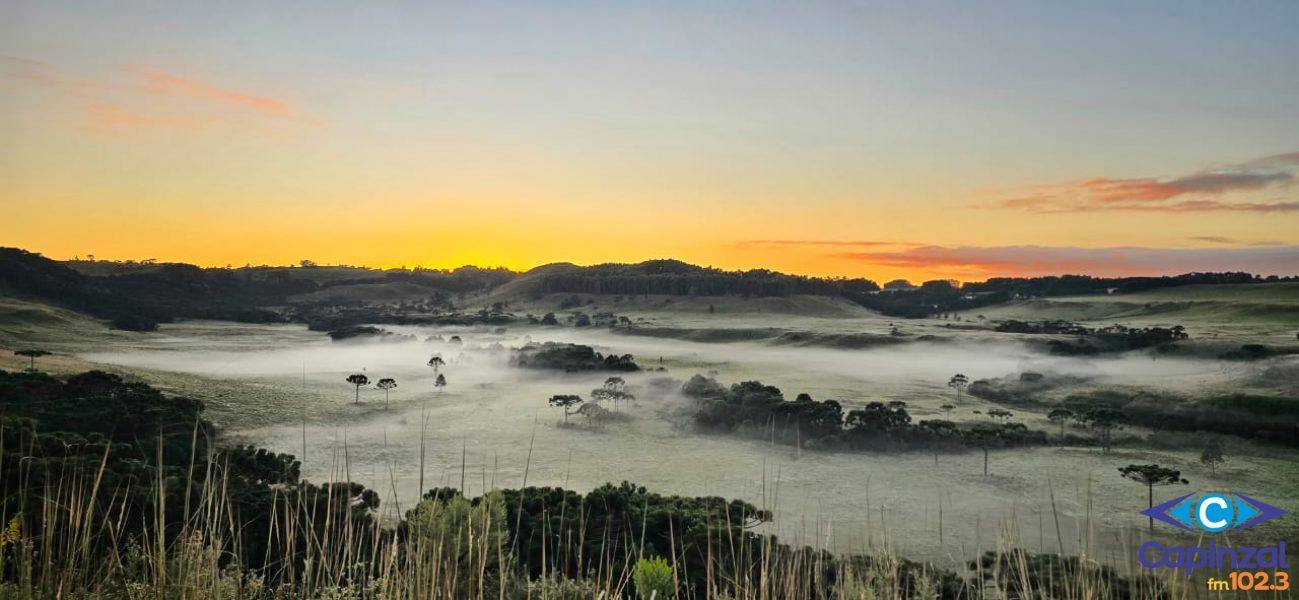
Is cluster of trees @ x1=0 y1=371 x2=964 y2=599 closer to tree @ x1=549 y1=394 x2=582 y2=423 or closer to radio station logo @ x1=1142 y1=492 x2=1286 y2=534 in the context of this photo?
radio station logo @ x1=1142 y1=492 x2=1286 y2=534

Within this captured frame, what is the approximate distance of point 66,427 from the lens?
117 ft

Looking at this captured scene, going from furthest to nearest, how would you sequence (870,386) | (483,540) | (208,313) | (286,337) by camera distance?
(208,313) < (286,337) < (870,386) < (483,540)

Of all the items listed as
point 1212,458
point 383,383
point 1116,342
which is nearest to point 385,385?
point 383,383

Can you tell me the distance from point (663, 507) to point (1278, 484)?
41.7 m

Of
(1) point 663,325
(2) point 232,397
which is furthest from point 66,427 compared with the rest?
(1) point 663,325

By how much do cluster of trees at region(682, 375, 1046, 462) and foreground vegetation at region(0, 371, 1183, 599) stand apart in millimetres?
30436

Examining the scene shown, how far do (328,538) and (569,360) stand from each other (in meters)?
88.6

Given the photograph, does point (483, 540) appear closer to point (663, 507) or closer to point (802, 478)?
point (663, 507)

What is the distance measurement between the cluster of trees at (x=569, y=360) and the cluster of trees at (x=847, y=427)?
1246 inches

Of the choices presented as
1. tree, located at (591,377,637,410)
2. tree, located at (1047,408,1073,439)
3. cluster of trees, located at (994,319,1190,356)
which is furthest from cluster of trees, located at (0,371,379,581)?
→ cluster of trees, located at (994,319,1190,356)

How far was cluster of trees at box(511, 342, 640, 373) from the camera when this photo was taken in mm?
98125

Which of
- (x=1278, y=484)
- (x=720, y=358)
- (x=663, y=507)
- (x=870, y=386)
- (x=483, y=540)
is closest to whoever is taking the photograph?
(x=483, y=540)

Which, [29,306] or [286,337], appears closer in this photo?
[29,306]

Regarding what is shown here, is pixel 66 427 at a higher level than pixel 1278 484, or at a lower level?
higher
